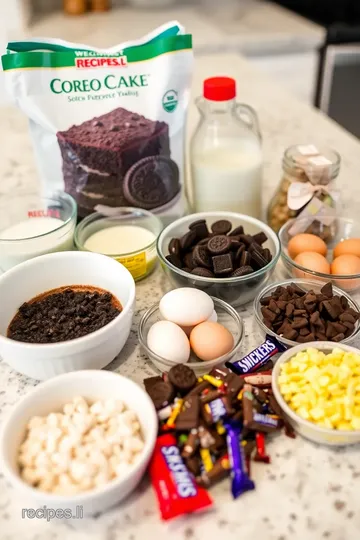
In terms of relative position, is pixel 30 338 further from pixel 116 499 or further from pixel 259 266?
pixel 259 266

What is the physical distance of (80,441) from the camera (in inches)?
29.1

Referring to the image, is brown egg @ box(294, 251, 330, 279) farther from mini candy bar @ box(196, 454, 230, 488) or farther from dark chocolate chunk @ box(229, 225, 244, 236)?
mini candy bar @ box(196, 454, 230, 488)

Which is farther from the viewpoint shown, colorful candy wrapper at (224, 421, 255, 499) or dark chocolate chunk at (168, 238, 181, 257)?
dark chocolate chunk at (168, 238, 181, 257)

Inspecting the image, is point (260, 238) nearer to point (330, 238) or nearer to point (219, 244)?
point (219, 244)

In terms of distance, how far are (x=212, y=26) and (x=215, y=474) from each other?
8.30ft

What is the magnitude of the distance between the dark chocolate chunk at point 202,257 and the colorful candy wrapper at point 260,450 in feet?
1.18

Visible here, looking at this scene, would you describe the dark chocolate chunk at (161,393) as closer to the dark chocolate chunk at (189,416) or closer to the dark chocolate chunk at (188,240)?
the dark chocolate chunk at (189,416)

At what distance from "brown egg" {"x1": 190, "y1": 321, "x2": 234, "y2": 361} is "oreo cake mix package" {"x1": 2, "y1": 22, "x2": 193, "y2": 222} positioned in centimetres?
43

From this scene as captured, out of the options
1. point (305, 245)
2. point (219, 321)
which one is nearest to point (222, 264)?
point (219, 321)

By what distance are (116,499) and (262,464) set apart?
221 millimetres

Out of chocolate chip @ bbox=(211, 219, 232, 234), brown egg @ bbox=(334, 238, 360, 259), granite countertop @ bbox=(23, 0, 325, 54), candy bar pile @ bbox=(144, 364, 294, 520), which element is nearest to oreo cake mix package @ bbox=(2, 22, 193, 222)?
chocolate chip @ bbox=(211, 219, 232, 234)

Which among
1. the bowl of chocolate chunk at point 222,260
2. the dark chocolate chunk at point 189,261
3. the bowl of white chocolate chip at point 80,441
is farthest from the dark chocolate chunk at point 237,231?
the bowl of white chocolate chip at point 80,441

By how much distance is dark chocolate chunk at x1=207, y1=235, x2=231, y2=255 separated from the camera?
102 centimetres

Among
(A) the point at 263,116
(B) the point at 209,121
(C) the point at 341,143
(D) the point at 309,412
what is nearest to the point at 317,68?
(A) the point at 263,116
